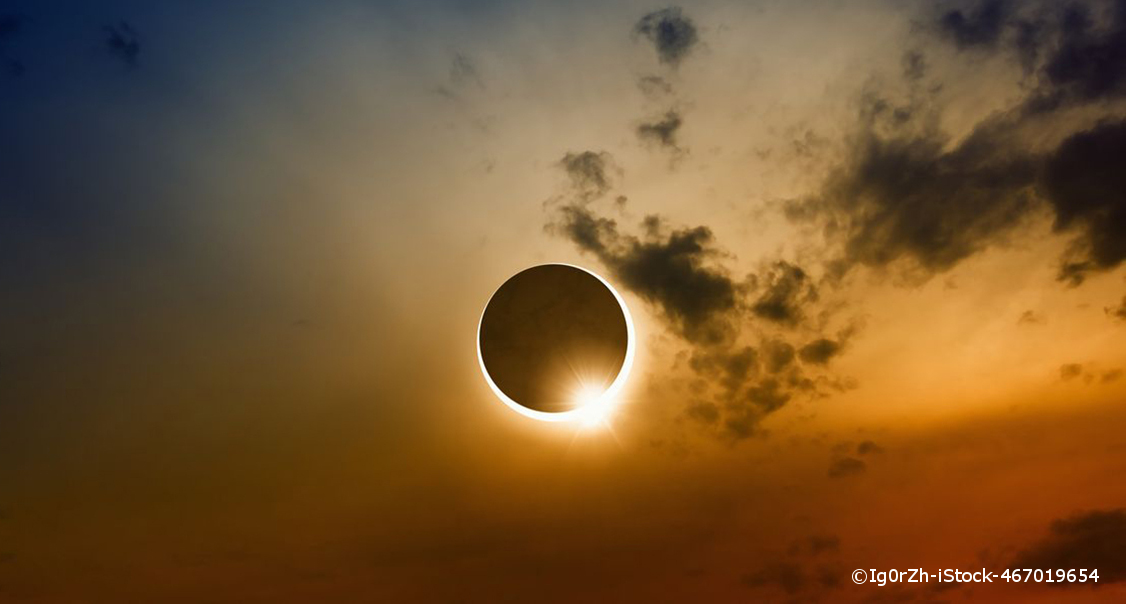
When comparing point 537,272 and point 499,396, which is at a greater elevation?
point 537,272

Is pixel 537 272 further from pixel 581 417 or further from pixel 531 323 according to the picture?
pixel 581 417

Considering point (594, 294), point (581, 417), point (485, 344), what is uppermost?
point (594, 294)

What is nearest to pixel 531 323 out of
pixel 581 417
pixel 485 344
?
pixel 485 344

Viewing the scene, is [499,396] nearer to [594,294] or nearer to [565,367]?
[565,367]

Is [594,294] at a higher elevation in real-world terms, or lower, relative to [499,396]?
higher

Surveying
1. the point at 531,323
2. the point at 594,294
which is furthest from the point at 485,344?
the point at 594,294

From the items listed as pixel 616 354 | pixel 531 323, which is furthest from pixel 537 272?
pixel 616 354

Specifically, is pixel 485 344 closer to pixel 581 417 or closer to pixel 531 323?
pixel 531 323
